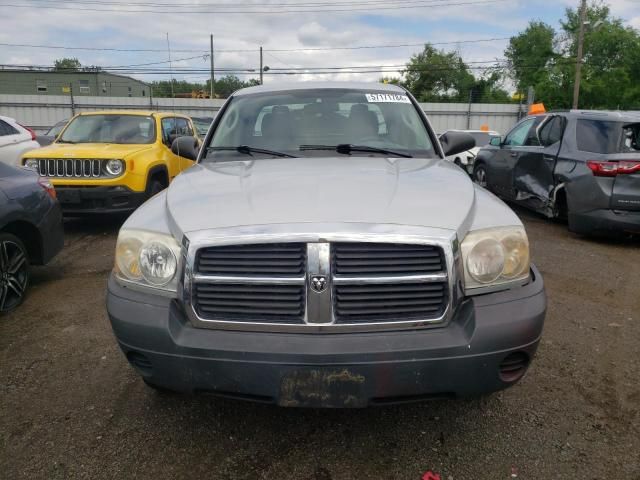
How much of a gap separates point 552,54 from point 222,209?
5389cm

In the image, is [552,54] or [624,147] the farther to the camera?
[552,54]

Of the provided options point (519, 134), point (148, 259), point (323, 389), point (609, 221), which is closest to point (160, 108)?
point (519, 134)

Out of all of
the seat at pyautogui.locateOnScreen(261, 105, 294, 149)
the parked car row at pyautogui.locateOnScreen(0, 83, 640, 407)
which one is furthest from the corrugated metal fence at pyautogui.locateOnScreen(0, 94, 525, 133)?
the parked car row at pyautogui.locateOnScreen(0, 83, 640, 407)

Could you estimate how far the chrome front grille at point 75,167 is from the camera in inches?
282

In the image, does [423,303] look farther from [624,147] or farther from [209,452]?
[624,147]

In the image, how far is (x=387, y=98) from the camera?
4.04 m

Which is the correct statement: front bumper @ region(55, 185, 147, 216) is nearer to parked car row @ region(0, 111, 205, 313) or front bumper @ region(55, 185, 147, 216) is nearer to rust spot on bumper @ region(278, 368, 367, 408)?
parked car row @ region(0, 111, 205, 313)

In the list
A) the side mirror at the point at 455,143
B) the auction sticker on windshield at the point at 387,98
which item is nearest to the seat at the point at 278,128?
the auction sticker on windshield at the point at 387,98

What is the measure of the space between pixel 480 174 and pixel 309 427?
839cm

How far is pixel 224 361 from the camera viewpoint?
213 cm

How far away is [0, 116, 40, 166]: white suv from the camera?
825 centimetres

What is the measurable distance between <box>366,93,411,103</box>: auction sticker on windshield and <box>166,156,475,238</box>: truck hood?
2.88ft

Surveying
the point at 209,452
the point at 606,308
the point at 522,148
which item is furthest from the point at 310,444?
the point at 522,148

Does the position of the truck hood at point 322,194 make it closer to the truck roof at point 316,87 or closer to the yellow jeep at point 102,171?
the truck roof at point 316,87
